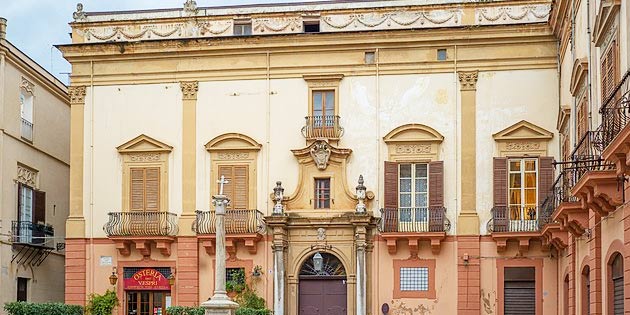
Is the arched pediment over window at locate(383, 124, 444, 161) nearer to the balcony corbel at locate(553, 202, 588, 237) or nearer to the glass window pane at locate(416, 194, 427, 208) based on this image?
the glass window pane at locate(416, 194, 427, 208)

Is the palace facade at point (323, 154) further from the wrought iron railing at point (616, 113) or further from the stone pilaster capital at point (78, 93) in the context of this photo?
the wrought iron railing at point (616, 113)

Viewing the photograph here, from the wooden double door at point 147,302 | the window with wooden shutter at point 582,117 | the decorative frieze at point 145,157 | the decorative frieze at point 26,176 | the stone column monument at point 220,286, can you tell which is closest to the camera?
the window with wooden shutter at point 582,117

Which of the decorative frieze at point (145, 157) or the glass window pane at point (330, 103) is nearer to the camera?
the glass window pane at point (330, 103)

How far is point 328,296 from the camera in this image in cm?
3044

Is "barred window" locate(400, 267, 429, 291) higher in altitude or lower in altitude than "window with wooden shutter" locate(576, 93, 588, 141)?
lower

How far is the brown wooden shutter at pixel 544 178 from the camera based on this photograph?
28906 mm

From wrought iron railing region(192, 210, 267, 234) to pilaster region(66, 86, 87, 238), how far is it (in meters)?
3.89

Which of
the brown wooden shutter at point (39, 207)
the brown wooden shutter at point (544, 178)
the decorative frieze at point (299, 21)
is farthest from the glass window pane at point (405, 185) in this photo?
the brown wooden shutter at point (39, 207)

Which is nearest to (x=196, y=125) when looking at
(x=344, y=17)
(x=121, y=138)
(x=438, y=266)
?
(x=121, y=138)

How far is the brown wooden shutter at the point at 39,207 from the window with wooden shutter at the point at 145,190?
4.57 m

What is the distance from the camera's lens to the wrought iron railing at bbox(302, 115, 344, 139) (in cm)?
3045

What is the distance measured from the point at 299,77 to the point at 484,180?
21.4 feet

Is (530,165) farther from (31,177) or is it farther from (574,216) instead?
(31,177)

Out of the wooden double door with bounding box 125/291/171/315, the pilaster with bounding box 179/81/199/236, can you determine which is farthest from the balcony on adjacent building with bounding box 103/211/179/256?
the wooden double door with bounding box 125/291/171/315
